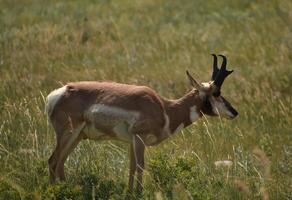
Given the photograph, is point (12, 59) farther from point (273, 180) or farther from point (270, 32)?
point (273, 180)

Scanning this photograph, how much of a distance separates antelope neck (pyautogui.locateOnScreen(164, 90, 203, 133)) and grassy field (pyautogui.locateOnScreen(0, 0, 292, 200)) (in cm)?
34

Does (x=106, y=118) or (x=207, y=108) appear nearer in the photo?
(x=106, y=118)

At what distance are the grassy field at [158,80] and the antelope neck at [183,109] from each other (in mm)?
337

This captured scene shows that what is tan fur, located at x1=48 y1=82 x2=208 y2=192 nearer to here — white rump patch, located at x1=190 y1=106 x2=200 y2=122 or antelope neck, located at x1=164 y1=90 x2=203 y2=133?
antelope neck, located at x1=164 y1=90 x2=203 y2=133

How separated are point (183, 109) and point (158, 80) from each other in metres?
4.68

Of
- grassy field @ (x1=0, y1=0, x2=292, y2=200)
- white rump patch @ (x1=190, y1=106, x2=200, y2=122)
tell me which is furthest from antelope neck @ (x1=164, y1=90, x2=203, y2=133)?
grassy field @ (x1=0, y1=0, x2=292, y2=200)

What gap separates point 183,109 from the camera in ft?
27.2

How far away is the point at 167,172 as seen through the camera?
775 centimetres

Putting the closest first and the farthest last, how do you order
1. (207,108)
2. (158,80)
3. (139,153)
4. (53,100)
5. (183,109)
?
(139,153), (53,100), (183,109), (207,108), (158,80)

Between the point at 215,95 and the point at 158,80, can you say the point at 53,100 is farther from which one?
the point at 158,80

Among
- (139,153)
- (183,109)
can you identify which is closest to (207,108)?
(183,109)

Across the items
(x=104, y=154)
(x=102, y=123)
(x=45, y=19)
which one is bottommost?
(x=45, y=19)

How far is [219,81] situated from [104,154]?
1382mm

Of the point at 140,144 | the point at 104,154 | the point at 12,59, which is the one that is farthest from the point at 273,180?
the point at 12,59
